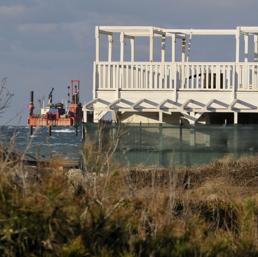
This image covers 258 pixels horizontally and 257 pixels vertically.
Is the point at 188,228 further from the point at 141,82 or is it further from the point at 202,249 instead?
the point at 141,82

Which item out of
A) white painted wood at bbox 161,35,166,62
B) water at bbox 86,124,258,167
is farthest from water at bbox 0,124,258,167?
white painted wood at bbox 161,35,166,62

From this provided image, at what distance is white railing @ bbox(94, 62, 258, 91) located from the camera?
3278 centimetres

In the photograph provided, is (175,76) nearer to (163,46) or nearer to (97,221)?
(163,46)

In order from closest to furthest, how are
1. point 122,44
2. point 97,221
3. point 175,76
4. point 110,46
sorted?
1. point 97,221
2. point 175,76
3. point 122,44
4. point 110,46

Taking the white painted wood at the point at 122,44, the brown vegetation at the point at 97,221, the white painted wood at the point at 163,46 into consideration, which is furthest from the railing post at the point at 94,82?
the brown vegetation at the point at 97,221

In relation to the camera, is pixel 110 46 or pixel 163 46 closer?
pixel 110 46

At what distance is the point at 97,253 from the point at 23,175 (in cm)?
134

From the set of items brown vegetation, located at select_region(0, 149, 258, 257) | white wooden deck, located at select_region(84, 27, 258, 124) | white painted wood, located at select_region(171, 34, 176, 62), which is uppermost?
white painted wood, located at select_region(171, 34, 176, 62)

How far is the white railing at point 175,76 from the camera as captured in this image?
32.8 m

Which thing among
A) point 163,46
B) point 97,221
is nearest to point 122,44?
point 163,46

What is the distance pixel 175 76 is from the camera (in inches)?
1288

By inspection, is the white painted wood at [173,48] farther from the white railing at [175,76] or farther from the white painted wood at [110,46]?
the white painted wood at [110,46]

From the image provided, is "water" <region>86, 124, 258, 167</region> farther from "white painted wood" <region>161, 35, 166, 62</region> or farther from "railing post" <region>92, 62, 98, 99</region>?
"white painted wood" <region>161, 35, 166, 62</region>

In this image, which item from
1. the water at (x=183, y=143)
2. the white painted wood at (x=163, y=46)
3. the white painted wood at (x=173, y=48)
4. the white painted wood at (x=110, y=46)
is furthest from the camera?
the white painted wood at (x=163, y=46)
